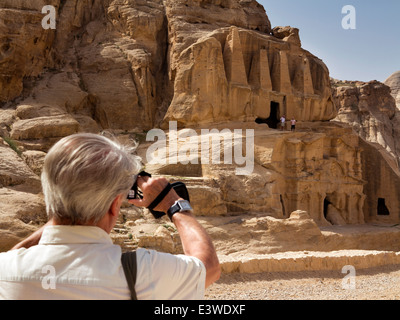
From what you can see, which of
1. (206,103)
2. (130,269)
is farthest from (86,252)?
(206,103)

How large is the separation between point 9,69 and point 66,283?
27.6 meters

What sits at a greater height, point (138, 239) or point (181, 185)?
point (181, 185)

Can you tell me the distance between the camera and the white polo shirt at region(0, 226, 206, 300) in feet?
6.29

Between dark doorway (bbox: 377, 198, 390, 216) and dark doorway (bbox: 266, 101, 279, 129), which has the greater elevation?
dark doorway (bbox: 266, 101, 279, 129)

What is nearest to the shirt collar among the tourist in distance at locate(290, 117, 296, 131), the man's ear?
the man's ear

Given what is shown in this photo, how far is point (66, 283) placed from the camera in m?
1.92

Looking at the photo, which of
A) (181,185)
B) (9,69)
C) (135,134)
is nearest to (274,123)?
(135,134)

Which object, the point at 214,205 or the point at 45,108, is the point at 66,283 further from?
the point at 45,108

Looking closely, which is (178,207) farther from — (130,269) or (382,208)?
(382,208)

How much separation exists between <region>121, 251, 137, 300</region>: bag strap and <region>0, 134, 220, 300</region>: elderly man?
0.05ft

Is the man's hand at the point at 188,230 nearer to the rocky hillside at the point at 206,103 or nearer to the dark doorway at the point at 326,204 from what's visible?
the rocky hillside at the point at 206,103

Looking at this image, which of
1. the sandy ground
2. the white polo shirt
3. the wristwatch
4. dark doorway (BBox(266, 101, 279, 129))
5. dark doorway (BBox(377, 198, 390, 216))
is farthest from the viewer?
dark doorway (BBox(377, 198, 390, 216))

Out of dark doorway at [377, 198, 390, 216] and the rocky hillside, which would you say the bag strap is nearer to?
the rocky hillside

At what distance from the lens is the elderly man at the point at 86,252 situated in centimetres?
192
